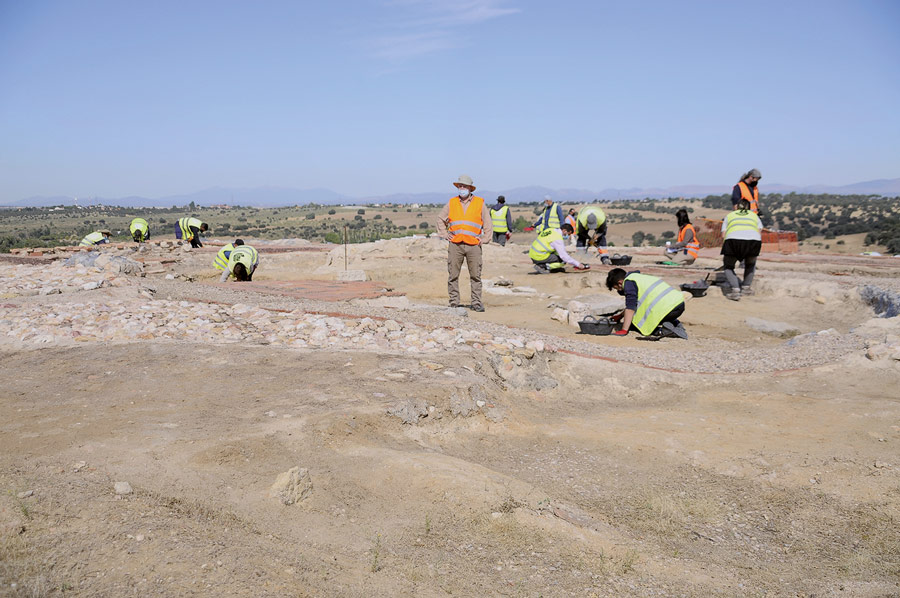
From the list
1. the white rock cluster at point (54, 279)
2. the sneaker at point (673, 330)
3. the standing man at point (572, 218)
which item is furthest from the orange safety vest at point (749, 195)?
the white rock cluster at point (54, 279)

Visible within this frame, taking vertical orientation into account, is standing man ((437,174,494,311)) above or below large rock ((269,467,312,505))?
above

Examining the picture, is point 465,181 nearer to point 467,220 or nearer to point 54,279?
point 467,220

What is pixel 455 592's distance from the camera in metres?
2.42

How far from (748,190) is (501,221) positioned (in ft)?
27.5

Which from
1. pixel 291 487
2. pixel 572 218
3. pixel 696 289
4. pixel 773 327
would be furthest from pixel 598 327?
pixel 572 218

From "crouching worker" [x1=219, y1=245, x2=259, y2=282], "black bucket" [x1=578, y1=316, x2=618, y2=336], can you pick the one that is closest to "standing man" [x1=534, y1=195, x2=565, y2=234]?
"crouching worker" [x1=219, y1=245, x2=259, y2=282]

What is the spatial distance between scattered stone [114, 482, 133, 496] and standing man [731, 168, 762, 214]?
30.4 ft

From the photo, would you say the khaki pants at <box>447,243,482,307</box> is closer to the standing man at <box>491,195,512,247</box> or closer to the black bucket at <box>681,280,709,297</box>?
the black bucket at <box>681,280,709,297</box>

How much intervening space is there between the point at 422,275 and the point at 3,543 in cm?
1072

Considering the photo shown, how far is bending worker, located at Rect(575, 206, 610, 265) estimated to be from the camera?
46.1 ft

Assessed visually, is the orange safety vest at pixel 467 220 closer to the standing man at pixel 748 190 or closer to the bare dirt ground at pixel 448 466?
the bare dirt ground at pixel 448 466

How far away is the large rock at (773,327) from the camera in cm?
804

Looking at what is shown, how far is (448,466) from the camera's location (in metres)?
3.43

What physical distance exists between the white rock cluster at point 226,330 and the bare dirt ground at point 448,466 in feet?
0.28
